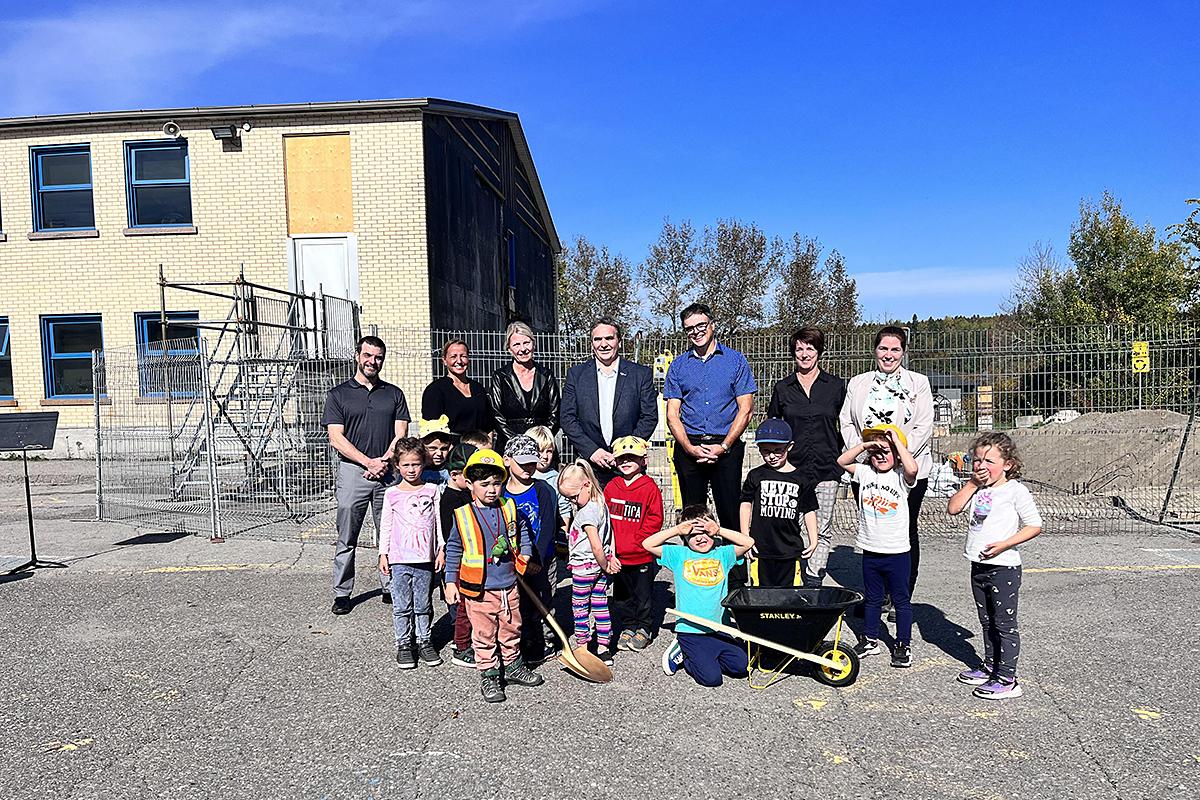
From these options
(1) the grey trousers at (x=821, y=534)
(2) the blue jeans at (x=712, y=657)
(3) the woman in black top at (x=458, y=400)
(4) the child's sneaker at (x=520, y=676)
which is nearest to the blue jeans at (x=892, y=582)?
(1) the grey trousers at (x=821, y=534)

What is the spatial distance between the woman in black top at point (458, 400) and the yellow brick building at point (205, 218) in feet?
33.3

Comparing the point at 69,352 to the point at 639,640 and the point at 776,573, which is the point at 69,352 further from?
the point at 776,573

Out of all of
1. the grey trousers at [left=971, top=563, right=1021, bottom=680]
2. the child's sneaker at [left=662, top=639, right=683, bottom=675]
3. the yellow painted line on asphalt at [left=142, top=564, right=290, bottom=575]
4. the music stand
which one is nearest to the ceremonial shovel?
the child's sneaker at [left=662, top=639, right=683, bottom=675]

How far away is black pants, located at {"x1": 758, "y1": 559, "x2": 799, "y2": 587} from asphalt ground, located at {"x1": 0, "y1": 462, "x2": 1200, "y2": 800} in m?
0.69

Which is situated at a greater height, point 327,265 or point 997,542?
point 327,265

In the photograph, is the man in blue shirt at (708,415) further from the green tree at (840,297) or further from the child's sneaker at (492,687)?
the green tree at (840,297)

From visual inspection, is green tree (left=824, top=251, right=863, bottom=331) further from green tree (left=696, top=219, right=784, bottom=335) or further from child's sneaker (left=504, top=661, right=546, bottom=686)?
child's sneaker (left=504, top=661, right=546, bottom=686)

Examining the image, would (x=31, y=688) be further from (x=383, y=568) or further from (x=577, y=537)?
(x=577, y=537)

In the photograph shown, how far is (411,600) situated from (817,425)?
2.95m

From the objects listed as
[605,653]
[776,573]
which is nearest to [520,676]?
[605,653]

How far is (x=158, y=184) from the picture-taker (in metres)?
16.9

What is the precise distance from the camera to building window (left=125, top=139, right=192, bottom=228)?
1683cm

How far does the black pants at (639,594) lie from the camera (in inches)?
214

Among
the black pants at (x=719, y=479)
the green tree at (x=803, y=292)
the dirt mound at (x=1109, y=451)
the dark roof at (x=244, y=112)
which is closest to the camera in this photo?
the black pants at (x=719, y=479)
